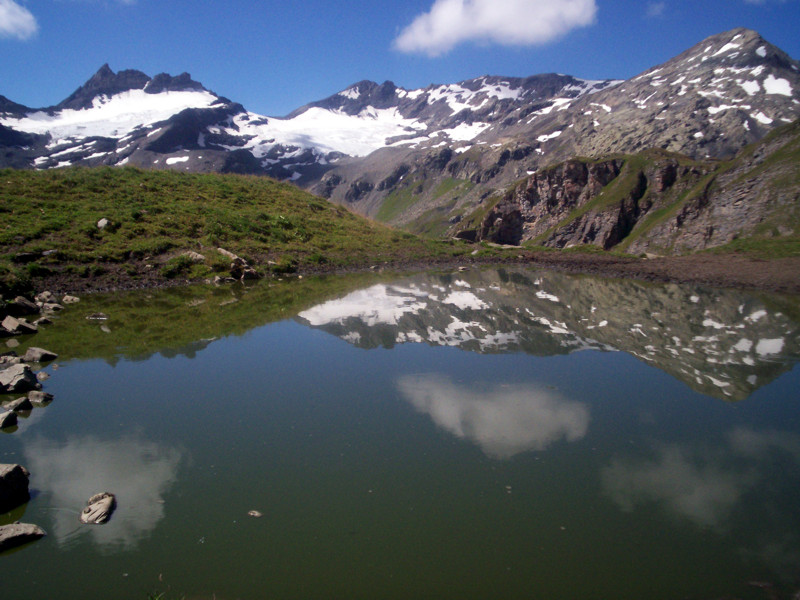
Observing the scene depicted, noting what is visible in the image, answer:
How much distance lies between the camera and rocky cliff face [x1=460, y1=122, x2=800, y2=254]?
46750mm

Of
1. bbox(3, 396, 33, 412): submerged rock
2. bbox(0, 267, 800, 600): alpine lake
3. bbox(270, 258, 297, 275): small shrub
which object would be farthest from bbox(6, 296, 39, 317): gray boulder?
bbox(270, 258, 297, 275): small shrub

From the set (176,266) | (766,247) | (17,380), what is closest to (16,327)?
(17,380)

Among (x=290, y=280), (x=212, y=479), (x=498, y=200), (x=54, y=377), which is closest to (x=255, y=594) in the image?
(x=212, y=479)

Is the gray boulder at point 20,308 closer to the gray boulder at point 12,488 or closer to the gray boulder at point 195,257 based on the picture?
the gray boulder at point 195,257

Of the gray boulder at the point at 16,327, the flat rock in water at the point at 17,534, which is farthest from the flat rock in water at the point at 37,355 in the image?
the flat rock in water at the point at 17,534

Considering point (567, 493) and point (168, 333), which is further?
point (168, 333)

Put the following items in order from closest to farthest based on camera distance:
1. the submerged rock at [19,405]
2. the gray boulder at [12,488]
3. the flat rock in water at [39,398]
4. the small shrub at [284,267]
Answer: the gray boulder at [12,488], the submerged rock at [19,405], the flat rock in water at [39,398], the small shrub at [284,267]

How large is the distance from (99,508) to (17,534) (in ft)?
2.82

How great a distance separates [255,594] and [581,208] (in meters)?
86.3

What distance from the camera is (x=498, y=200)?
94.6m

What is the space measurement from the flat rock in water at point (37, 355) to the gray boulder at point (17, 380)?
1864 mm

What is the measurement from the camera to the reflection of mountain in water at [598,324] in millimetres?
13516

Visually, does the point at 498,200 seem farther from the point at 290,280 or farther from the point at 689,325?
the point at 689,325

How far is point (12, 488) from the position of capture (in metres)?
6.26
